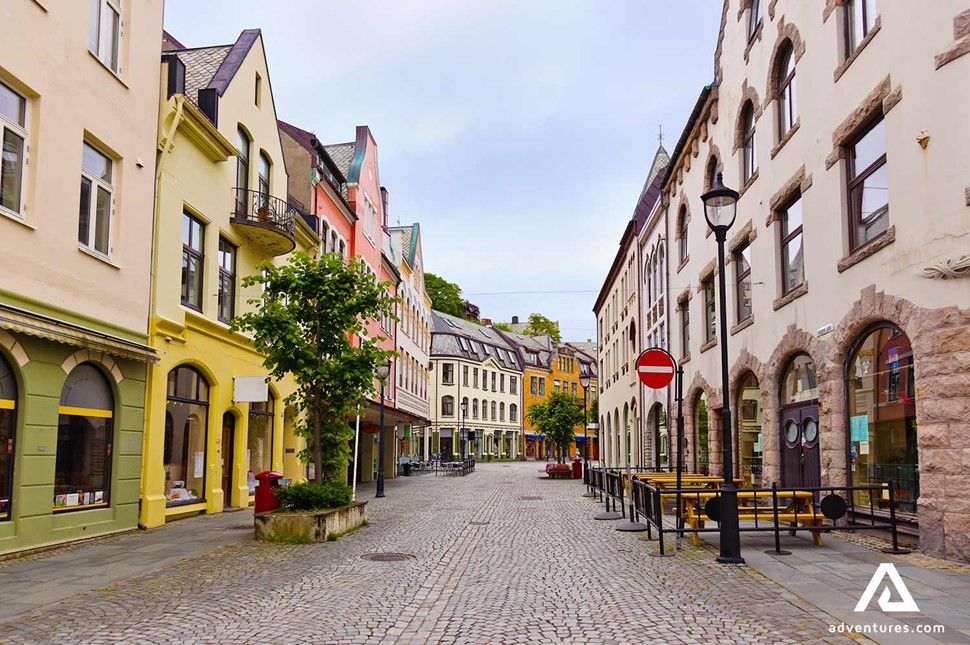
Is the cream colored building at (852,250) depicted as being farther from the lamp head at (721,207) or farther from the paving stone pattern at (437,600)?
the paving stone pattern at (437,600)

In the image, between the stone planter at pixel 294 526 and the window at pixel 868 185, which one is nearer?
the window at pixel 868 185

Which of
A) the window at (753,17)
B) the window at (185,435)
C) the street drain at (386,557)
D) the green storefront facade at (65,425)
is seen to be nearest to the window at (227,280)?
the window at (185,435)

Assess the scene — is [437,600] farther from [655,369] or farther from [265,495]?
[265,495]

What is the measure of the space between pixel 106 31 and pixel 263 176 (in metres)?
7.75

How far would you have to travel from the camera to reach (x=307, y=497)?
45.1ft

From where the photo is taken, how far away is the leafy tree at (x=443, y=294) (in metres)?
82.2

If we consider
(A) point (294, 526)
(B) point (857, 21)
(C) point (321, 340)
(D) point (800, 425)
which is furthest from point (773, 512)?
(C) point (321, 340)

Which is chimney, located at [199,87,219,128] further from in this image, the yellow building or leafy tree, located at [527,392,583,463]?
leafy tree, located at [527,392,583,463]

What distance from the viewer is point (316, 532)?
13.0 m

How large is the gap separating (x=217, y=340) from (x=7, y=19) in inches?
339

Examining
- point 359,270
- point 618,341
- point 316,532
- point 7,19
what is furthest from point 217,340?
point 618,341

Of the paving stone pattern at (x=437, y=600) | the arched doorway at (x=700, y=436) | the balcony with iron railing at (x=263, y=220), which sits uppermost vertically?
the balcony with iron railing at (x=263, y=220)

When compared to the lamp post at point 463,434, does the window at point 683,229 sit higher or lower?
higher

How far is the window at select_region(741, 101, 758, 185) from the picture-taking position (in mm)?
18812
